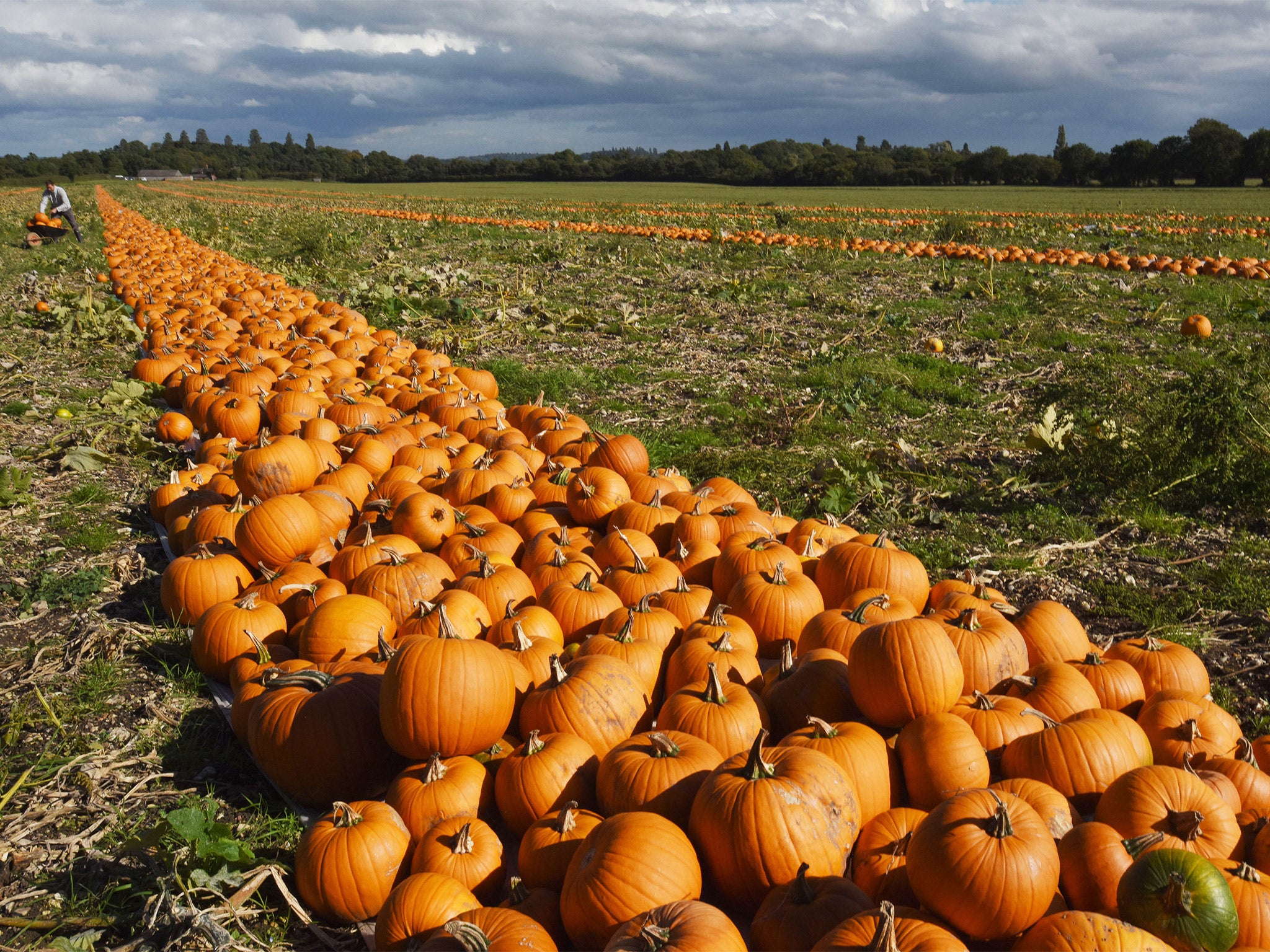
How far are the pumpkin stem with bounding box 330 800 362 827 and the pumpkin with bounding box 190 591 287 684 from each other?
135 cm

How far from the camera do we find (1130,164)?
75625mm

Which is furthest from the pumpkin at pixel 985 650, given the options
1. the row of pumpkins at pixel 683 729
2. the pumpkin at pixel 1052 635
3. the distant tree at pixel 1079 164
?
the distant tree at pixel 1079 164

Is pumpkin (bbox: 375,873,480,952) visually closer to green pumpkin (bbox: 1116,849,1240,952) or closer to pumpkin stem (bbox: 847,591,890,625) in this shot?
green pumpkin (bbox: 1116,849,1240,952)

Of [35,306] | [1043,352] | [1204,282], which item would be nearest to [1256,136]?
[1204,282]

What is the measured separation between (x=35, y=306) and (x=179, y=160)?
488ft

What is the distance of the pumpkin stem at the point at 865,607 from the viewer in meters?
3.40

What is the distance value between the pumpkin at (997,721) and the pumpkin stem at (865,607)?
570 millimetres

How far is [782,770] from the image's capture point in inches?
91.3

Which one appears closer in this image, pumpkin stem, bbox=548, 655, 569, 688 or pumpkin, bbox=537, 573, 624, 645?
pumpkin stem, bbox=548, 655, 569, 688

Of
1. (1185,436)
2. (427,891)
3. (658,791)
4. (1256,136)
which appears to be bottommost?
(427,891)

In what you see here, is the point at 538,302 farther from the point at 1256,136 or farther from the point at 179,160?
the point at 179,160

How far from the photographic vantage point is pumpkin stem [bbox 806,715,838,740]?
8.43 ft

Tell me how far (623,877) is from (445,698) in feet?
3.21

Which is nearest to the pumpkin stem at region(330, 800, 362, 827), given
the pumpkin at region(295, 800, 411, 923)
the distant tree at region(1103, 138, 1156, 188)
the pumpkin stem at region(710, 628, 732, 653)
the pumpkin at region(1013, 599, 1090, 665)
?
the pumpkin at region(295, 800, 411, 923)
